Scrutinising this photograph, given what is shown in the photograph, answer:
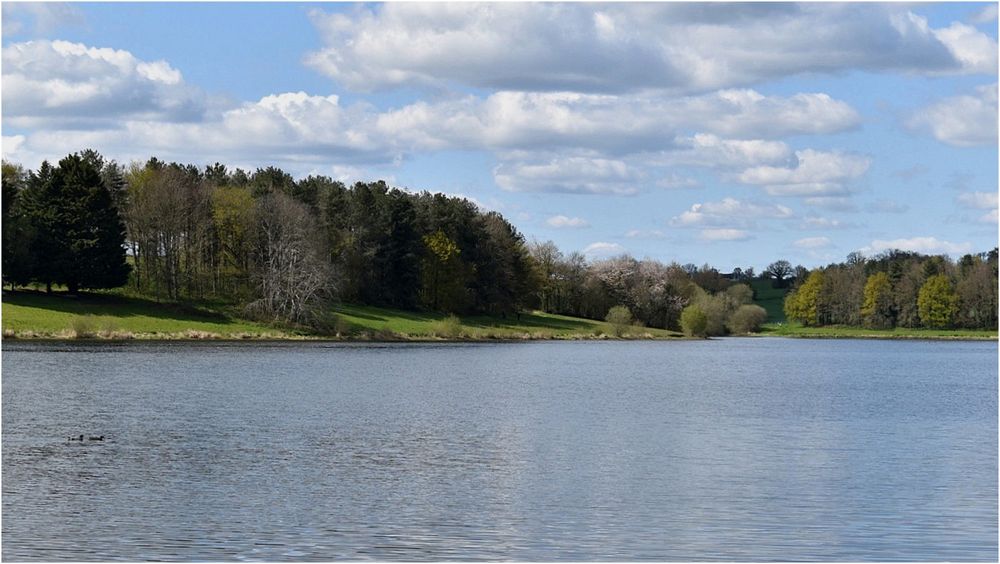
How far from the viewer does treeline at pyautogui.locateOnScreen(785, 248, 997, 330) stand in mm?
174000

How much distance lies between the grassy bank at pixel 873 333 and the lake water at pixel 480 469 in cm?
12445

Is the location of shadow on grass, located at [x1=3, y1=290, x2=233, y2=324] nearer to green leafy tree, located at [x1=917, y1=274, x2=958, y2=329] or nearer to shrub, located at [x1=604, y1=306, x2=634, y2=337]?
shrub, located at [x1=604, y1=306, x2=634, y2=337]

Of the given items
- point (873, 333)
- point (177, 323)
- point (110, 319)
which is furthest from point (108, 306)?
point (873, 333)

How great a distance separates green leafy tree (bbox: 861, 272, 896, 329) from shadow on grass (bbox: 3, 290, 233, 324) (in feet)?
397

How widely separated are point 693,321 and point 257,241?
6166 cm

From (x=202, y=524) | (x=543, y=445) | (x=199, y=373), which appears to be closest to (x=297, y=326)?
(x=199, y=373)

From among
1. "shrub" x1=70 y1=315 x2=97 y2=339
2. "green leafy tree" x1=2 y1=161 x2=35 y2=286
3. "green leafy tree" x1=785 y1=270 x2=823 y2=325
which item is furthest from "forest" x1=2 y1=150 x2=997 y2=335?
"green leafy tree" x1=785 y1=270 x2=823 y2=325

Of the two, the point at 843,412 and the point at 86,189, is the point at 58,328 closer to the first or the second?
the point at 86,189

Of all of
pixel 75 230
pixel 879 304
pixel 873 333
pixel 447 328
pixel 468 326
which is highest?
pixel 75 230

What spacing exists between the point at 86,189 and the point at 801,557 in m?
82.7

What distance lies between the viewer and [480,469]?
92.1 ft

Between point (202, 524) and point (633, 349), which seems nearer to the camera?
point (202, 524)

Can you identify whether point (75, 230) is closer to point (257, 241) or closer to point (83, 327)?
point (83, 327)

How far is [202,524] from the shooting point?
21031mm
